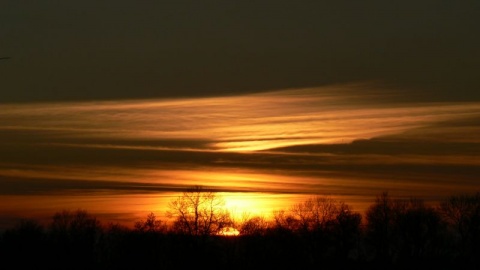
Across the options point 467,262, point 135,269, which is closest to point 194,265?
point 135,269

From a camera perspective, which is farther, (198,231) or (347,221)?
(347,221)

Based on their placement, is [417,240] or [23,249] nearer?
[417,240]

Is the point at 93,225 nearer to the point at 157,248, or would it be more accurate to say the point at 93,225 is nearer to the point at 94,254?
the point at 94,254

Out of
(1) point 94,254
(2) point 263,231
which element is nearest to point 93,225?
(1) point 94,254

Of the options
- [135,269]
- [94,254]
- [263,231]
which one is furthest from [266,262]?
[94,254]

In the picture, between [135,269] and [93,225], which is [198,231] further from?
[93,225]

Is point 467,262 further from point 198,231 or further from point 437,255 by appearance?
point 198,231

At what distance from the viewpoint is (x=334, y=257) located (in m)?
131

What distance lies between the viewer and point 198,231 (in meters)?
124

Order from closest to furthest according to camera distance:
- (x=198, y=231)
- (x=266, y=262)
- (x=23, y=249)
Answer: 1. (x=198, y=231)
2. (x=266, y=262)
3. (x=23, y=249)

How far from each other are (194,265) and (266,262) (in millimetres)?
10321

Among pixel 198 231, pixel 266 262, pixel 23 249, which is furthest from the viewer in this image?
pixel 23 249

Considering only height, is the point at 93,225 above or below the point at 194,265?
above

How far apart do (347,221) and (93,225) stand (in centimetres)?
4309
